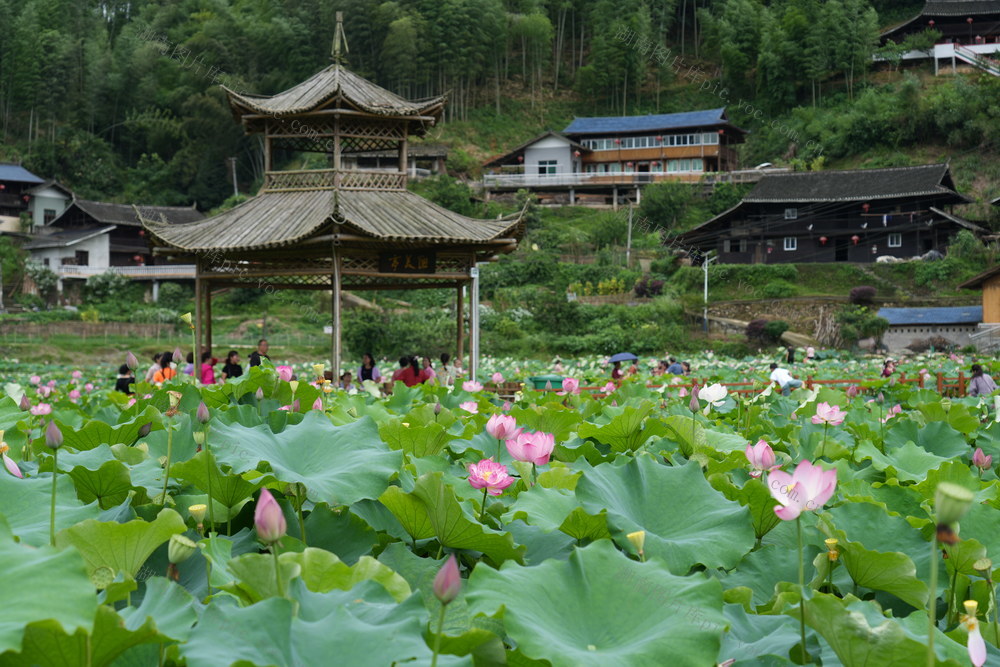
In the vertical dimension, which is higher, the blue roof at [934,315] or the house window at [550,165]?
the house window at [550,165]

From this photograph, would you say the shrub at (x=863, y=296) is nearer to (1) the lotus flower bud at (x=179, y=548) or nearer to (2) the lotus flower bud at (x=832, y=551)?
(2) the lotus flower bud at (x=832, y=551)

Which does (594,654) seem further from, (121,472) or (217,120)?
(217,120)

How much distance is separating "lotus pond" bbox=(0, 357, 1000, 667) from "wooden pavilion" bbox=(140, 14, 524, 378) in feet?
24.6

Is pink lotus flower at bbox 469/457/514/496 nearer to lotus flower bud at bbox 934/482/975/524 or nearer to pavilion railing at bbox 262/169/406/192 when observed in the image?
lotus flower bud at bbox 934/482/975/524

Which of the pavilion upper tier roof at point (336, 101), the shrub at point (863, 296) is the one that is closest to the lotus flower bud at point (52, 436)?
the pavilion upper tier roof at point (336, 101)

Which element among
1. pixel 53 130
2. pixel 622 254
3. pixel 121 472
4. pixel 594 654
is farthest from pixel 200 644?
pixel 53 130

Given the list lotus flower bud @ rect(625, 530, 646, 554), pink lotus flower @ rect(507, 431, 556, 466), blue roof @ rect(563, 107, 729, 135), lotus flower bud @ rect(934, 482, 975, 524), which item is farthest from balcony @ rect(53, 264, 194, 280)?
lotus flower bud @ rect(934, 482, 975, 524)

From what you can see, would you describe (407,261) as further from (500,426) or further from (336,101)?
(500,426)

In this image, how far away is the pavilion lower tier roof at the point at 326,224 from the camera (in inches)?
388

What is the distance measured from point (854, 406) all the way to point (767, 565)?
2.68 metres

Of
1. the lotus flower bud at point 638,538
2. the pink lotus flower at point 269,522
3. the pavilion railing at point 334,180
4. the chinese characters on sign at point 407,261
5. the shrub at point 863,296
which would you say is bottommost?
the shrub at point 863,296

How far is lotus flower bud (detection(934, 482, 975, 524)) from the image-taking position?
801 mm

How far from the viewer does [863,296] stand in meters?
29.3

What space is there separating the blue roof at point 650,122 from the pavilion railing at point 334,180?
1321 inches
